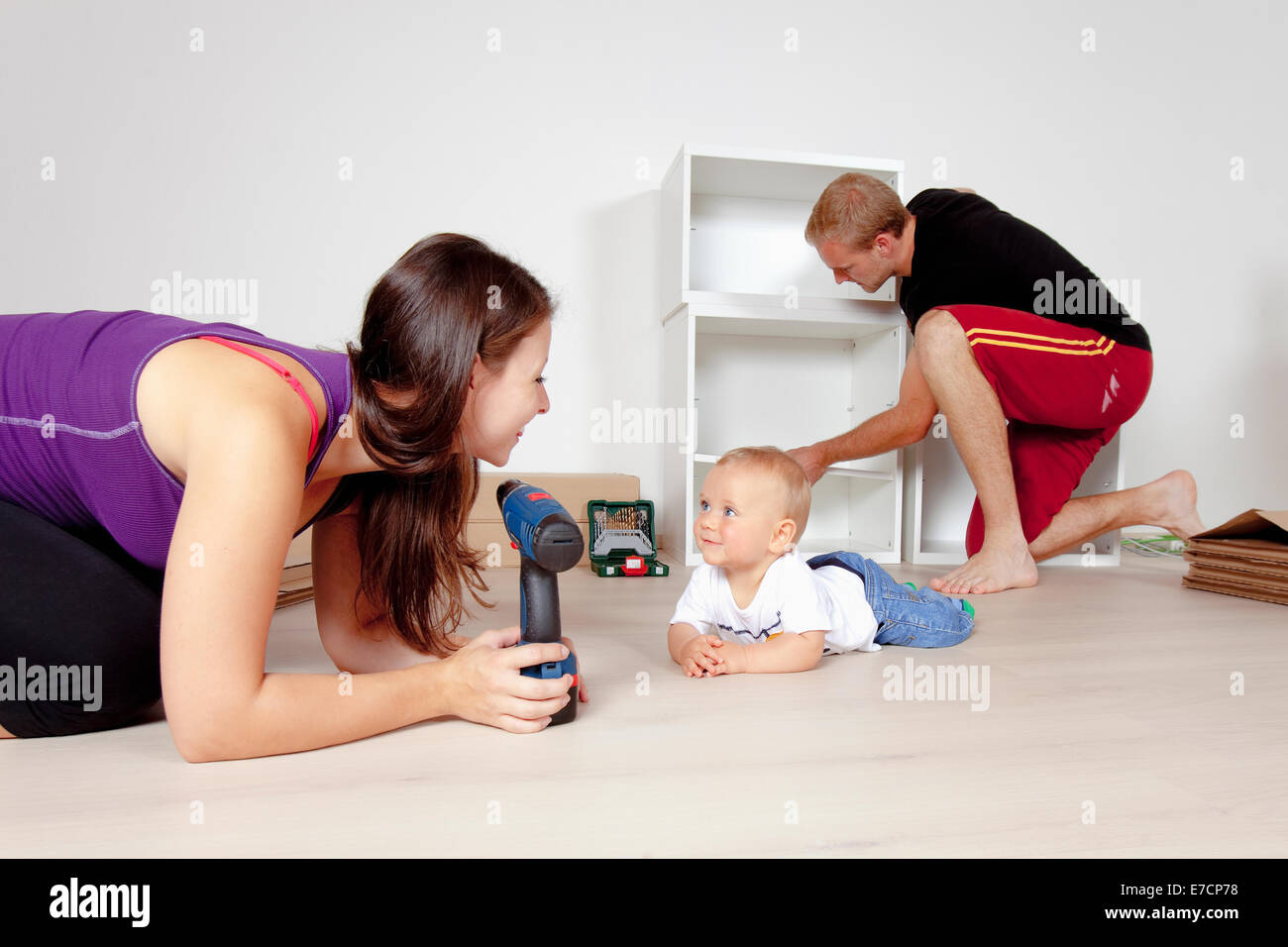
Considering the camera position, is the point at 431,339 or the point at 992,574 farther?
the point at 992,574

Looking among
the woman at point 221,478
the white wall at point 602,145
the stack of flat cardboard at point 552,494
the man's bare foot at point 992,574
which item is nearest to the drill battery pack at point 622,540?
the stack of flat cardboard at point 552,494

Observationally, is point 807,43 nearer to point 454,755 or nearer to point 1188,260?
point 1188,260

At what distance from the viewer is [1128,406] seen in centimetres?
196

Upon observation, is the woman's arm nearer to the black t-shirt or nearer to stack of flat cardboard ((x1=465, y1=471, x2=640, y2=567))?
stack of flat cardboard ((x1=465, y1=471, x2=640, y2=567))

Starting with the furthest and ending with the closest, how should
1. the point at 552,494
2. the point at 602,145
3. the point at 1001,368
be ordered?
the point at 602,145, the point at 552,494, the point at 1001,368

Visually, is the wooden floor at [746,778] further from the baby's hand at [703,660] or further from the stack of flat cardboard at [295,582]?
the stack of flat cardboard at [295,582]

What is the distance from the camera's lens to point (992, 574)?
5.74 ft

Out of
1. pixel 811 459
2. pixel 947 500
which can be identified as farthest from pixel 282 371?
pixel 947 500

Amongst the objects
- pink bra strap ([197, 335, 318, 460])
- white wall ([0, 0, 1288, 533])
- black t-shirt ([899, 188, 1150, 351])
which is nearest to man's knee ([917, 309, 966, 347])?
black t-shirt ([899, 188, 1150, 351])

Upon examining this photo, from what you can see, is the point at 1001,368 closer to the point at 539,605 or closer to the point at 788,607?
the point at 788,607

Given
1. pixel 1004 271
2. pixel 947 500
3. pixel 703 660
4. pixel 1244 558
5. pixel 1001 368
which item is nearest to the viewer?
pixel 703 660

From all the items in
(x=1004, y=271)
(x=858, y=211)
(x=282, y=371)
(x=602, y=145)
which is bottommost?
(x=282, y=371)

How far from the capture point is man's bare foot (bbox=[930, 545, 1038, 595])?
5.65ft

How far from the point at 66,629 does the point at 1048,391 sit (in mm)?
1813
